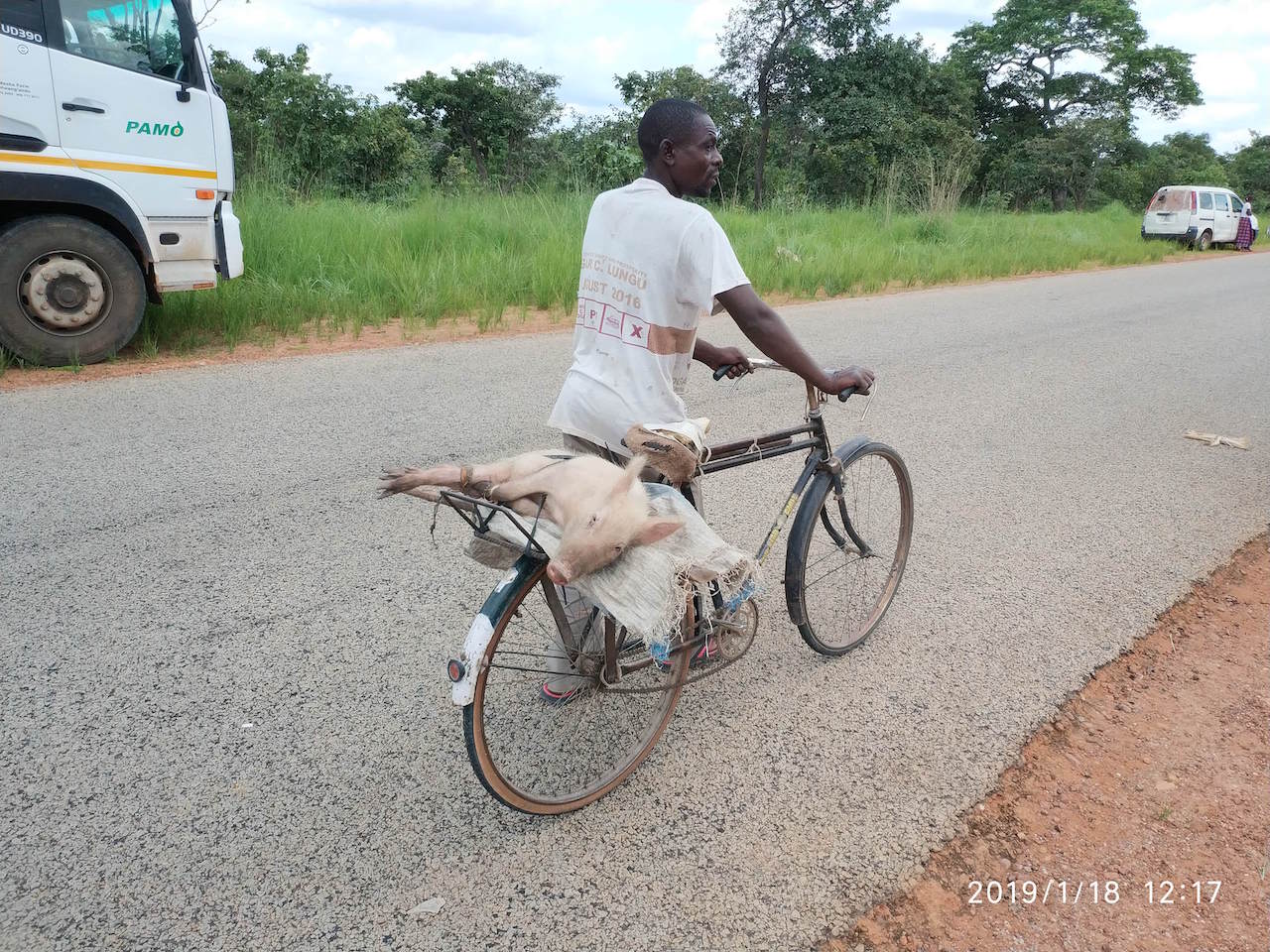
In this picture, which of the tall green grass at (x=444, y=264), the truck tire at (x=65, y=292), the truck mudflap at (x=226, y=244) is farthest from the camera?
the tall green grass at (x=444, y=264)

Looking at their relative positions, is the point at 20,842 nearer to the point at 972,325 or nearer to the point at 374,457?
the point at 374,457

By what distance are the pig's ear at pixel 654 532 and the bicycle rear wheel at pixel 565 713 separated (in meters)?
0.28

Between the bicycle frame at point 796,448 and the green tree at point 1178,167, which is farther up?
the green tree at point 1178,167

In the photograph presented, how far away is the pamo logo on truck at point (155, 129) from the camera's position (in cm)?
638

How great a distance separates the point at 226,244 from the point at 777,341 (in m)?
5.83

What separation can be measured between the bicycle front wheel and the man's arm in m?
0.37

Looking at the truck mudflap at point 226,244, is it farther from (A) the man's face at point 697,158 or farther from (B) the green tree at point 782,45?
(B) the green tree at point 782,45

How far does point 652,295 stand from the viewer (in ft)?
7.86

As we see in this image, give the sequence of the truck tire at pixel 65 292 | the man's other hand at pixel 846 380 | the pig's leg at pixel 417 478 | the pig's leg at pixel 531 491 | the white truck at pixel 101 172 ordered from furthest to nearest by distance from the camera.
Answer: the truck tire at pixel 65 292, the white truck at pixel 101 172, the man's other hand at pixel 846 380, the pig's leg at pixel 531 491, the pig's leg at pixel 417 478

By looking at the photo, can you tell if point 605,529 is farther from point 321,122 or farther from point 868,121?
point 868,121

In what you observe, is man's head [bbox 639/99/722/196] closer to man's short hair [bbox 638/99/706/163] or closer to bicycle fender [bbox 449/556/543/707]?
man's short hair [bbox 638/99/706/163]
